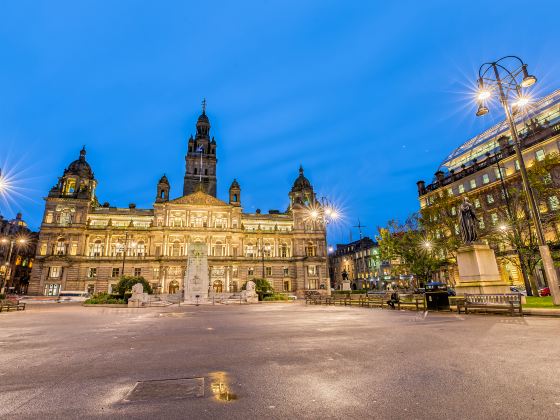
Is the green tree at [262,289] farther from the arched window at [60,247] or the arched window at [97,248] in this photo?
the arched window at [60,247]

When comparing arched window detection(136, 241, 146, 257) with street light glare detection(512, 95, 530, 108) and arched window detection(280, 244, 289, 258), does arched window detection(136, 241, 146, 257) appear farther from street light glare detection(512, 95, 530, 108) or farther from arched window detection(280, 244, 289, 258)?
street light glare detection(512, 95, 530, 108)

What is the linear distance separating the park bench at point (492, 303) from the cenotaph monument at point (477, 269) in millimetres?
1341

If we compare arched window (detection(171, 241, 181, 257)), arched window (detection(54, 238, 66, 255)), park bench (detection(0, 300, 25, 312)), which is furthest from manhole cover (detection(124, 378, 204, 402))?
arched window (detection(54, 238, 66, 255))

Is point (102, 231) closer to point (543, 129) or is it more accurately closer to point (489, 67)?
point (489, 67)

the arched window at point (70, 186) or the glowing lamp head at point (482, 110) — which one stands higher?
the arched window at point (70, 186)

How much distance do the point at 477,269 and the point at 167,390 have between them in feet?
57.9

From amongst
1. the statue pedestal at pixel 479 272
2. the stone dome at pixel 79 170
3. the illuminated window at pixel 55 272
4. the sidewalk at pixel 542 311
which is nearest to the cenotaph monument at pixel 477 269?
the statue pedestal at pixel 479 272

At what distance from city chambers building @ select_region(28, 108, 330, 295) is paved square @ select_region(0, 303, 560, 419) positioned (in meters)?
52.3

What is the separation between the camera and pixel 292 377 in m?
4.74

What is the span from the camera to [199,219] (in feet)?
204

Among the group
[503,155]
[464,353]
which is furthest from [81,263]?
[503,155]

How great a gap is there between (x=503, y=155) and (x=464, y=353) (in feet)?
152

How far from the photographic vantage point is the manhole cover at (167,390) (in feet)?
12.9

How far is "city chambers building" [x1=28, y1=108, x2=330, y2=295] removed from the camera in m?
55.2
